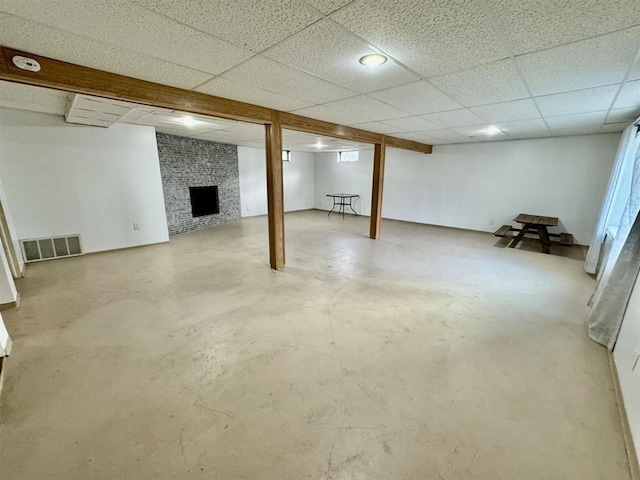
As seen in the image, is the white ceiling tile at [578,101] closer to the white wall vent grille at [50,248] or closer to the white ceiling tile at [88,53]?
the white ceiling tile at [88,53]

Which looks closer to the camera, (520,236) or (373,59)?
(373,59)

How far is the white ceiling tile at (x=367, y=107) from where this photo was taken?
9.61 feet

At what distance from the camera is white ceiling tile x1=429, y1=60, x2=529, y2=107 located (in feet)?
6.63

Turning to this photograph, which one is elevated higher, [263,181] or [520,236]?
[263,181]

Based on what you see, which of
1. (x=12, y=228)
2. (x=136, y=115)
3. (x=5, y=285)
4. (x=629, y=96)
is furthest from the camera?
(x=136, y=115)

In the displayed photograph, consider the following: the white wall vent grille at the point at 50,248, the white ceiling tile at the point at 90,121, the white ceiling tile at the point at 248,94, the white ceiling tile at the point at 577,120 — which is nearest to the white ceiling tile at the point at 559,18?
the white ceiling tile at the point at 248,94

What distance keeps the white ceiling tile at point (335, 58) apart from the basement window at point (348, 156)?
6637 mm

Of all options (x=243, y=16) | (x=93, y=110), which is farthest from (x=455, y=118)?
(x=93, y=110)

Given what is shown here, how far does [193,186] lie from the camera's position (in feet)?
21.3

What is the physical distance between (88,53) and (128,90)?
460mm

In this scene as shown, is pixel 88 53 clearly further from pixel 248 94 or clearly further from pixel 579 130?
pixel 579 130

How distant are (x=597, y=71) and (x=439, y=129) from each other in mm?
2766

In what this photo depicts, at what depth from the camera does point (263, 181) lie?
8.41m

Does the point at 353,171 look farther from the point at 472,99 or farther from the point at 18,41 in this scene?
the point at 18,41
